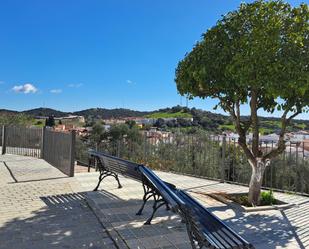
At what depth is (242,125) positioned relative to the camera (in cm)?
852

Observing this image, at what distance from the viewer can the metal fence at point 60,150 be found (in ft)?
37.0

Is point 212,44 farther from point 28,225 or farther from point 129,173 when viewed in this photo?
point 28,225

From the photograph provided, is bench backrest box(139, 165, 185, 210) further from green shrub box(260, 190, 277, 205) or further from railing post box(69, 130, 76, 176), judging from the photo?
railing post box(69, 130, 76, 176)

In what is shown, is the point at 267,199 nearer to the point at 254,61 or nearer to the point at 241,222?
the point at 241,222

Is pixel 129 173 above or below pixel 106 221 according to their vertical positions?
above

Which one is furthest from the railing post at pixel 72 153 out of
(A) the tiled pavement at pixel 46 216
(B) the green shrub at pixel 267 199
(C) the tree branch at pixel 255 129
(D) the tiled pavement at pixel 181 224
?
(B) the green shrub at pixel 267 199

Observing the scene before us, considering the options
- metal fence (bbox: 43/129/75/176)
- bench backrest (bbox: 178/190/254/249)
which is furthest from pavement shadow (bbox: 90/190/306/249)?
metal fence (bbox: 43/129/75/176)

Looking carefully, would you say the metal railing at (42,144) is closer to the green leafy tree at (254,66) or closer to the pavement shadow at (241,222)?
the pavement shadow at (241,222)

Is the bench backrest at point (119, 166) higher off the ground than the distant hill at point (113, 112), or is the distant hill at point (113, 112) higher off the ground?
the distant hill at point (113, 112)

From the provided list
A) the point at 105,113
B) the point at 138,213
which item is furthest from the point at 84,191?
the point at 105,113

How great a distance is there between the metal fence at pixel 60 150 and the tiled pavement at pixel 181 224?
2.21 m

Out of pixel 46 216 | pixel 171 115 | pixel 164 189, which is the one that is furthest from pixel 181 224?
pixel 171 115

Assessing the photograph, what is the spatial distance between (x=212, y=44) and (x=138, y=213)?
3.46 metres

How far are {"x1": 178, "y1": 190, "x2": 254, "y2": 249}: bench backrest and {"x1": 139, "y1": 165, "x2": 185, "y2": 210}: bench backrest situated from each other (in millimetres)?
159
